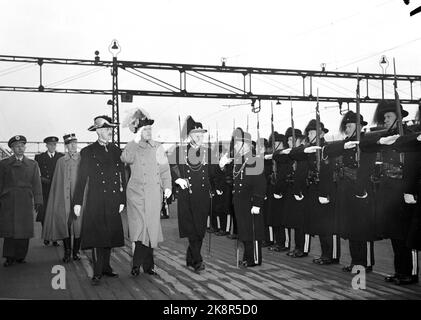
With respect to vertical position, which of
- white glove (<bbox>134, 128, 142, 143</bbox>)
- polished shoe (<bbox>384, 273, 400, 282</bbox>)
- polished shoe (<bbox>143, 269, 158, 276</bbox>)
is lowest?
polished shoe (<bbox>143, 269, 158, 276</bbox>)

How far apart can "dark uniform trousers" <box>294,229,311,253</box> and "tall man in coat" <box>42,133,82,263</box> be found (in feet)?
11.3

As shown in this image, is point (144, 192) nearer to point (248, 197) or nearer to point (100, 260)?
point (100, 260)

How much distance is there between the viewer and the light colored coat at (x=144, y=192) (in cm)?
626

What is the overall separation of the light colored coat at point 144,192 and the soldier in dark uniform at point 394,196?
265 centimetres

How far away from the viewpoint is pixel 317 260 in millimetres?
7141

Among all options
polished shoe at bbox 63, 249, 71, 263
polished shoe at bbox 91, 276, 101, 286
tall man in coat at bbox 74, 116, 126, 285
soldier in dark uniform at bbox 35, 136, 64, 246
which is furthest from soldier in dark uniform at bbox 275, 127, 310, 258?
soldier in dark uniform at bbox 35, 136, 64, 246

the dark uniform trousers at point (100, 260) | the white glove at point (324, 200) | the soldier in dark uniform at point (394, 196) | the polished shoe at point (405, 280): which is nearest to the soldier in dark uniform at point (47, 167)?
the dark uniform trousers at point (100, 260)

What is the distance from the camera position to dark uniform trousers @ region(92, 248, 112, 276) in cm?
588

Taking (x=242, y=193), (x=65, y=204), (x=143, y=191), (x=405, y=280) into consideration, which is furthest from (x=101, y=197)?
(x=405, y=280)

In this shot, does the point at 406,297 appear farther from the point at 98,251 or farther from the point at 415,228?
the point at 98,251

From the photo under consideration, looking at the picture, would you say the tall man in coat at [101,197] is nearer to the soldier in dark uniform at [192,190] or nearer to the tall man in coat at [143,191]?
the tall man in coat at [143,191]

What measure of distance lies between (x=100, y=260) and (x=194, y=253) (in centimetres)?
130

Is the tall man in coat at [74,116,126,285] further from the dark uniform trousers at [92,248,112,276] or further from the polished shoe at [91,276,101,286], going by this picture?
the polished shoe at [91,276,101,286]

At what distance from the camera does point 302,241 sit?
312 inches
